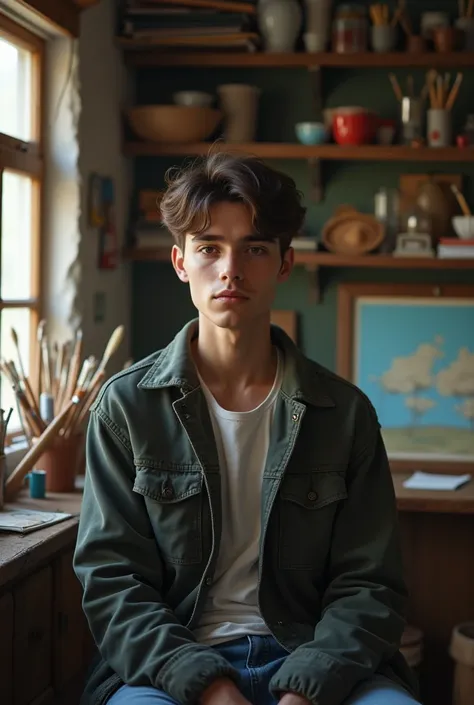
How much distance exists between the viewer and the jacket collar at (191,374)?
79.7 inches

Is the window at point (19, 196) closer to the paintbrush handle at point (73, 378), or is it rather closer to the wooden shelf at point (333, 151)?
the paintbrush handle at point (73, 378)

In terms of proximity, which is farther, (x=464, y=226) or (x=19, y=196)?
(x=464, y=226)

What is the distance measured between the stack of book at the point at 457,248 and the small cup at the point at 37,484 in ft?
5.19

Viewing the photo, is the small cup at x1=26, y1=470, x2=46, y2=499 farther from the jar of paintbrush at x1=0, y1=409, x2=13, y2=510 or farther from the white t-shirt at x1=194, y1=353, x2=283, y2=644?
the white t-shirt at x1=194, y1=353, x2=283, y2=644

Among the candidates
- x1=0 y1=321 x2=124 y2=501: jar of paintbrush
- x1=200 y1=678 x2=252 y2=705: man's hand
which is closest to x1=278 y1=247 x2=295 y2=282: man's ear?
x1=0 y1=321 x2=124 y2=501: jar of paintbrush

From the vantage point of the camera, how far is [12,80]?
9.68 ft

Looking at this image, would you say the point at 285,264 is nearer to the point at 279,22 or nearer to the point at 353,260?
the point at 353,260

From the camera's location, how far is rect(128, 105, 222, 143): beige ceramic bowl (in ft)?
11.4

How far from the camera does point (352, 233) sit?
3.54 meters

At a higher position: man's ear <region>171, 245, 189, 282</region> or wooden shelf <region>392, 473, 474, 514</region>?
man's ear <region>171, 245, 189, 282</region>

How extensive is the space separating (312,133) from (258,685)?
212cm

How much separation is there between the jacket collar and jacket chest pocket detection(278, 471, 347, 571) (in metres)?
0.16

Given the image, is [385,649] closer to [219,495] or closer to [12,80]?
[219,495]

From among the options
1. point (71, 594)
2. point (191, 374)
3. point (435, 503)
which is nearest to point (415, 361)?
point (435, 503)
